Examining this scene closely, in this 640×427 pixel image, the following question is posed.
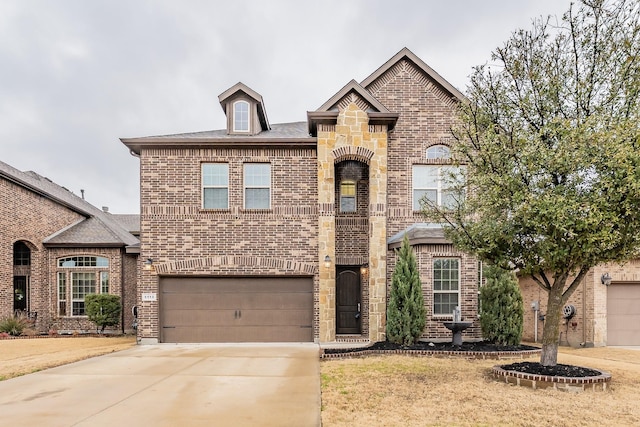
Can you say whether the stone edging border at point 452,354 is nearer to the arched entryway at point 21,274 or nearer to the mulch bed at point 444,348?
the mulch bed at point 444,348

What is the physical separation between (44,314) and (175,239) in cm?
808

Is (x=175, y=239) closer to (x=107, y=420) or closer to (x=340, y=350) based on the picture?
(x=340, y=350)

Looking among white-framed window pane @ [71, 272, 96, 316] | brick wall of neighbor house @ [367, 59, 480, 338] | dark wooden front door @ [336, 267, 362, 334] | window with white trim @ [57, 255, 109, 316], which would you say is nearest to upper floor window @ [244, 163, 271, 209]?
dark wooden front door @ [336, 267, 362, 334]

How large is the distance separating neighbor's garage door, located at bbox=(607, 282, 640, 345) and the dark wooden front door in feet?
25.6

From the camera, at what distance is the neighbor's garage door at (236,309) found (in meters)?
12.1

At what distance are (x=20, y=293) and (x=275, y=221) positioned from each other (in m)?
11.9

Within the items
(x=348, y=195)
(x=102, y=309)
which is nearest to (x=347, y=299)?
(x=348, y=195)

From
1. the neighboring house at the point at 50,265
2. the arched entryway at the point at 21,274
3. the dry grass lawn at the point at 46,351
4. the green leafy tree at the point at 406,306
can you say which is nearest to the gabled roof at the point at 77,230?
the neighboring house at the point at 50,265

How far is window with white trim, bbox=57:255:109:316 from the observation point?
15703 mm

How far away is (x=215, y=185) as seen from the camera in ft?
40.3

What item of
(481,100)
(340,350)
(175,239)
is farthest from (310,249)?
(481,100)

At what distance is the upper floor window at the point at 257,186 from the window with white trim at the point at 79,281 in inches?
304

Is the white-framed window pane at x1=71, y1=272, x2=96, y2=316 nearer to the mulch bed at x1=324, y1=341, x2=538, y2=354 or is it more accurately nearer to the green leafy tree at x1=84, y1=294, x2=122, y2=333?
the green leafy tree at x1=84, y1=294, x2=122, y2=333

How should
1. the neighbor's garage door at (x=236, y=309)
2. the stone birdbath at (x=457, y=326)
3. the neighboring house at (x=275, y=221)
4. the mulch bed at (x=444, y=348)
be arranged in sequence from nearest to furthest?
the mulch bed at (x=444, y=348)
the stone birdbath at (x=457, y=326)
the neighboring house at (x=275, y=221)
the neighbor's garage door at (x=236, y=309)
